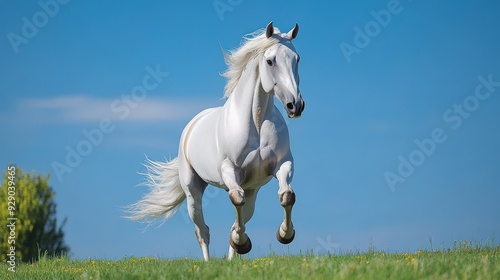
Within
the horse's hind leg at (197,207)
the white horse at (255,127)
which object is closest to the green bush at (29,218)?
the horse's hind leg at (197,207)

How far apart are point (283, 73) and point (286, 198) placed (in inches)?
59.7

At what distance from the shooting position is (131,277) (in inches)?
280

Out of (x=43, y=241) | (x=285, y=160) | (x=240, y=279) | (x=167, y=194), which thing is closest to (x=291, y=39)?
(x=285, y=160)

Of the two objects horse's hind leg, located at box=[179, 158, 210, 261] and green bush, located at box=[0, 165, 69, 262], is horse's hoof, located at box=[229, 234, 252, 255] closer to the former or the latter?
horse's hind leg, located at box=[179, 158, 210, 261]

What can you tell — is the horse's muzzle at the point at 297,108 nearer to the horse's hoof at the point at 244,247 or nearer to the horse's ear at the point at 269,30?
the horse's ear at the point at 269,30

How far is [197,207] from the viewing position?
10.6m

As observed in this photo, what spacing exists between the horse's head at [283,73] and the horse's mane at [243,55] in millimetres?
104

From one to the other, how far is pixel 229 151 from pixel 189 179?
219 centimetres

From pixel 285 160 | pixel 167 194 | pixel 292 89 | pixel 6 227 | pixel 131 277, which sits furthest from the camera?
pixel 6 227

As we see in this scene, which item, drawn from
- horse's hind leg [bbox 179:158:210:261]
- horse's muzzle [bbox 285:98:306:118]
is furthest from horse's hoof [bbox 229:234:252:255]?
horse's muzzle [bbox 285:98:306:118]

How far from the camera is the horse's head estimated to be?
7721mm

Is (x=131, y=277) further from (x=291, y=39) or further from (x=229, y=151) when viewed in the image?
(x=291, y=39)

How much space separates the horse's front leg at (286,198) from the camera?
794 centimetres

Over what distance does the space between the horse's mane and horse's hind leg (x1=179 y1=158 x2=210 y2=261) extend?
75.9 inches
